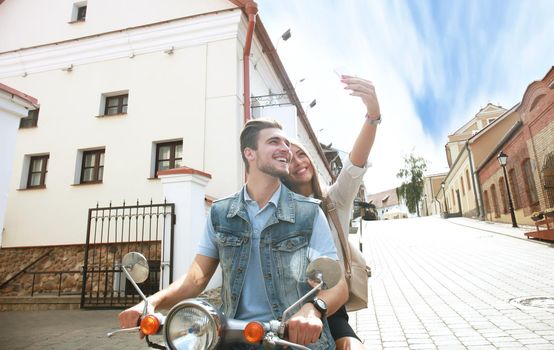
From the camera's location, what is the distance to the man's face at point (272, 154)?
5.56ft

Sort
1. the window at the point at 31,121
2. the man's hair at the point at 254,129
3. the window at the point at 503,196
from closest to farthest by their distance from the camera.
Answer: the man's hair at the point at 254,129, the window at the point at 31,121, the window at the point at 503,196

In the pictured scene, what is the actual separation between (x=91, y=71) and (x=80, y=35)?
63.4 inches

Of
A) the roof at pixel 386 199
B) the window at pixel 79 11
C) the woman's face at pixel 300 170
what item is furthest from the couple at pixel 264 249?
the roof at pixel 386 199

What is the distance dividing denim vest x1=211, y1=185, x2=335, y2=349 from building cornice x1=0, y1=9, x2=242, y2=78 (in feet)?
33.7

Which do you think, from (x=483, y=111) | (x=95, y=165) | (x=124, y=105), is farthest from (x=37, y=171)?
(x=483, y=111)

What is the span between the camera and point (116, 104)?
11.8 metres

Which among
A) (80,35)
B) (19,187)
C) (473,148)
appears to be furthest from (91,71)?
(473,148)

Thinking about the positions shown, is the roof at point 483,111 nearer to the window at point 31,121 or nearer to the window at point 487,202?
the window at point 487,202

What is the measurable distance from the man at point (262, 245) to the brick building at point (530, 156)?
15.6 metres

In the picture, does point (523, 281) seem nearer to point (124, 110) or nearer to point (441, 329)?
point (441, 329)

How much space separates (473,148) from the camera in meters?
28.3

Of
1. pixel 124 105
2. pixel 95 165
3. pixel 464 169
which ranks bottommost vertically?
pixel 95 165

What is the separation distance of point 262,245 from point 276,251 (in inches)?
2.7

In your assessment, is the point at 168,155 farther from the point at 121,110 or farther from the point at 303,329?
the point at 303,329
